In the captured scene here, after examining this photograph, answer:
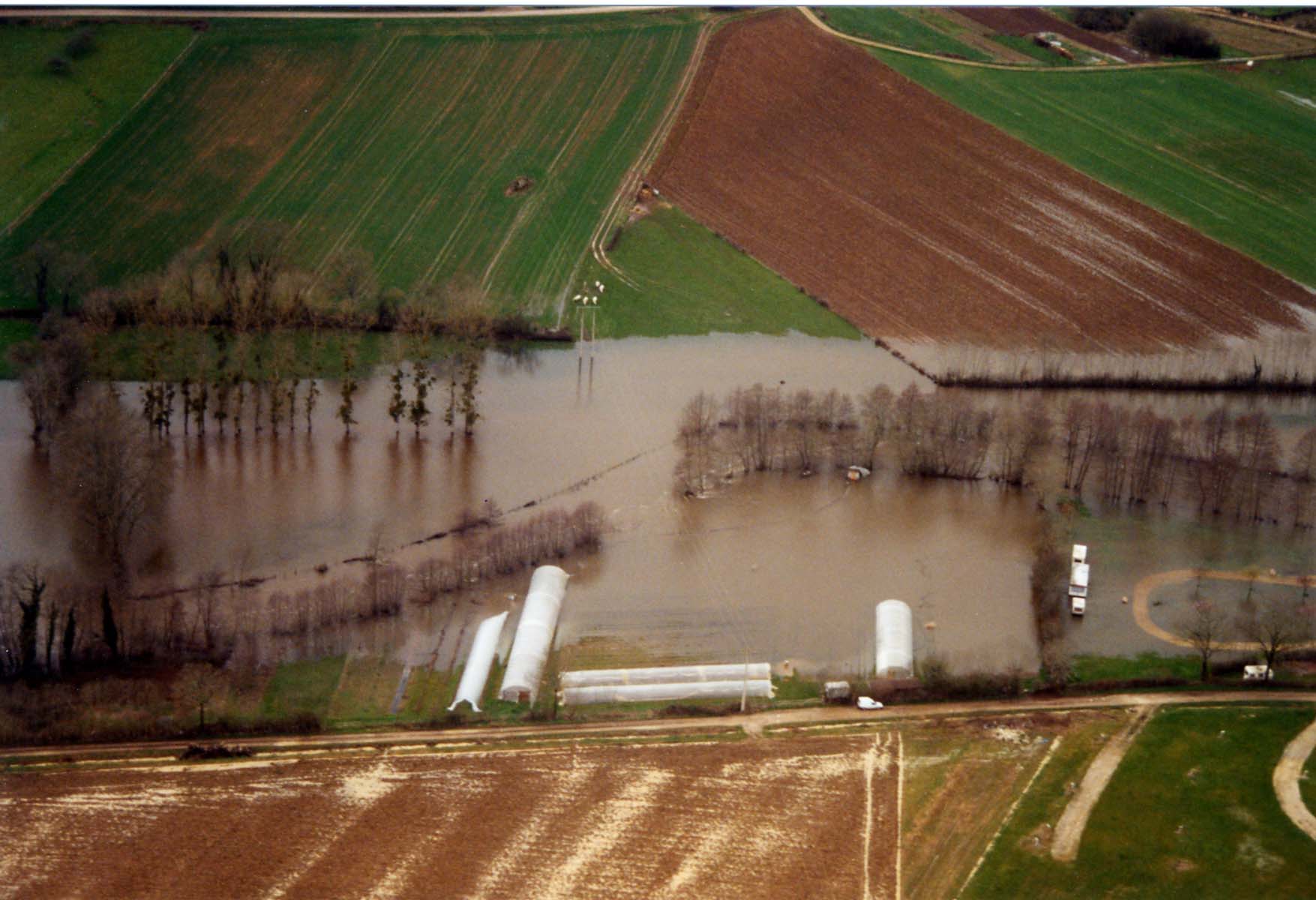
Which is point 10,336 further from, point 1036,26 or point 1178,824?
point 1036,26

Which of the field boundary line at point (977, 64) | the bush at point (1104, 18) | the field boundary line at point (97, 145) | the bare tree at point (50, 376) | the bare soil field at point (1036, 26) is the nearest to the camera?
the bare tree at point (50, 376)

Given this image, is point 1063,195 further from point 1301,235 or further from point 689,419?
point 689,419

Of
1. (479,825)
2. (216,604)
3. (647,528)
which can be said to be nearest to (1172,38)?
(647,528)

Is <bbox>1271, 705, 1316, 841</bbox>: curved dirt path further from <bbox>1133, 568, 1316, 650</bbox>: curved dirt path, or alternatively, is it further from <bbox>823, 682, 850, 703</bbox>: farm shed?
<bbox>823, 682, 850, 703</bbox>: farm shed

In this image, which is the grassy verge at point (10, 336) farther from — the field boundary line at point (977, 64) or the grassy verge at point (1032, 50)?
the grassy verge at point (1032, 50)

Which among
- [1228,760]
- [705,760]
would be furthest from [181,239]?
[1228,760]

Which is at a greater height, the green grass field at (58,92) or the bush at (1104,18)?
the bush at (1104,18)

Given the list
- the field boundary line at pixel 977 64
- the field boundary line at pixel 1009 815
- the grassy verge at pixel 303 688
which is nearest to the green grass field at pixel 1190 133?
the field boundary line at pixel 977 64
